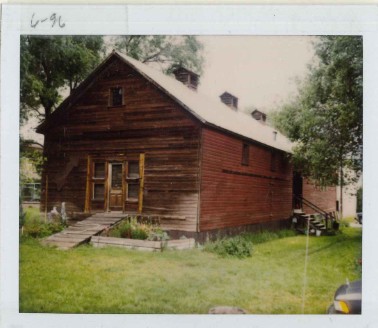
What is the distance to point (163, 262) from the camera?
6.97 meters

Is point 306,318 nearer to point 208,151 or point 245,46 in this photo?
point 208,151

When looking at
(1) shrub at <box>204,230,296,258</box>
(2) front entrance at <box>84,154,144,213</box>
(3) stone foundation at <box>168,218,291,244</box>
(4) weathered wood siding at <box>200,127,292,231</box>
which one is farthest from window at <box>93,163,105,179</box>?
(1) shrub at <box>204,230,296,258</box>

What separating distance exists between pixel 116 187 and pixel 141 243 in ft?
4.41

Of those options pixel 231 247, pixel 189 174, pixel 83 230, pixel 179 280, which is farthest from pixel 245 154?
pixel 83 230

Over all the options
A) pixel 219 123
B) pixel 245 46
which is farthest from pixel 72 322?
pixel 245 46

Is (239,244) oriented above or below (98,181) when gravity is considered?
below

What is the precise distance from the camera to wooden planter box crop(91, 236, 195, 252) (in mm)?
7355

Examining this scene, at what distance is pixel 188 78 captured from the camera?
739cm

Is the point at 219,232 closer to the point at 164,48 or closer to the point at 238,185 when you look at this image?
the point at 238,185

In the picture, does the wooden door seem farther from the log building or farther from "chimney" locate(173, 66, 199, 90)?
"chimney" locate(173, 66, 199, 90)

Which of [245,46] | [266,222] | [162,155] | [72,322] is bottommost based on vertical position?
[72,322]

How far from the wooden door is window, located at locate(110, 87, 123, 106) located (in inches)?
46.7

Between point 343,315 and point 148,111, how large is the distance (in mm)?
4879

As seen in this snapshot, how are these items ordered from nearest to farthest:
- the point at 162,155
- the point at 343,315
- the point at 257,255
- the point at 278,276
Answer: the point at 343,315
the point at 278,276
the point at 257,255
the point at 162,155
